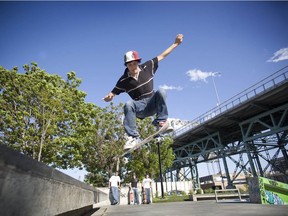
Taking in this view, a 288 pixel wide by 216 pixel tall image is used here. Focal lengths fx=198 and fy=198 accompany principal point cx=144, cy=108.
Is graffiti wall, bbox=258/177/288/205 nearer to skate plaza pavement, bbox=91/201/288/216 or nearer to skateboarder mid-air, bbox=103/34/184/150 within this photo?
skate plaza pavement, bbox=91/201/288/216

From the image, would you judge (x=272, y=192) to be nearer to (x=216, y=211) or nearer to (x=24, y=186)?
(x=216, y=211)

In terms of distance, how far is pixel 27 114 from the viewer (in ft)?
48.4

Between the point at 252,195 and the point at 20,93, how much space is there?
658 inches

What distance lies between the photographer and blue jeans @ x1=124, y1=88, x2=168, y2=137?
4853 mm

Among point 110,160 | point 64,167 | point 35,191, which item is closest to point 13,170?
point 35,191

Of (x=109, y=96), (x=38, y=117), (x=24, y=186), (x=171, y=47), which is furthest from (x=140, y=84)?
(x=38, y=117)

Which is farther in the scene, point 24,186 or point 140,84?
point 140,84

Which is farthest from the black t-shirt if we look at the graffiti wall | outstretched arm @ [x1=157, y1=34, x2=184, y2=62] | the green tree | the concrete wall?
the green tree

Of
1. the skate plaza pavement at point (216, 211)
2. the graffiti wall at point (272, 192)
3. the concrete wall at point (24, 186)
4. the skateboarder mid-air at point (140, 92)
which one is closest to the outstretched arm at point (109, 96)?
the skateboarder mid-air at point (140, 92)

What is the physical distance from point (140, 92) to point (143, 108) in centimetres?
41

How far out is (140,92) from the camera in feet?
16.3

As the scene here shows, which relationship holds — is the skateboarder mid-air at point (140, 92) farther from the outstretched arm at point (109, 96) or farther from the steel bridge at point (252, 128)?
the steel bridge at point (252, 128)

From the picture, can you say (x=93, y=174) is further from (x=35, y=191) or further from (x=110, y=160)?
(x=35, y=191)

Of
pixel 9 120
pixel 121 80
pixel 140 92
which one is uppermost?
pixel 9 120
